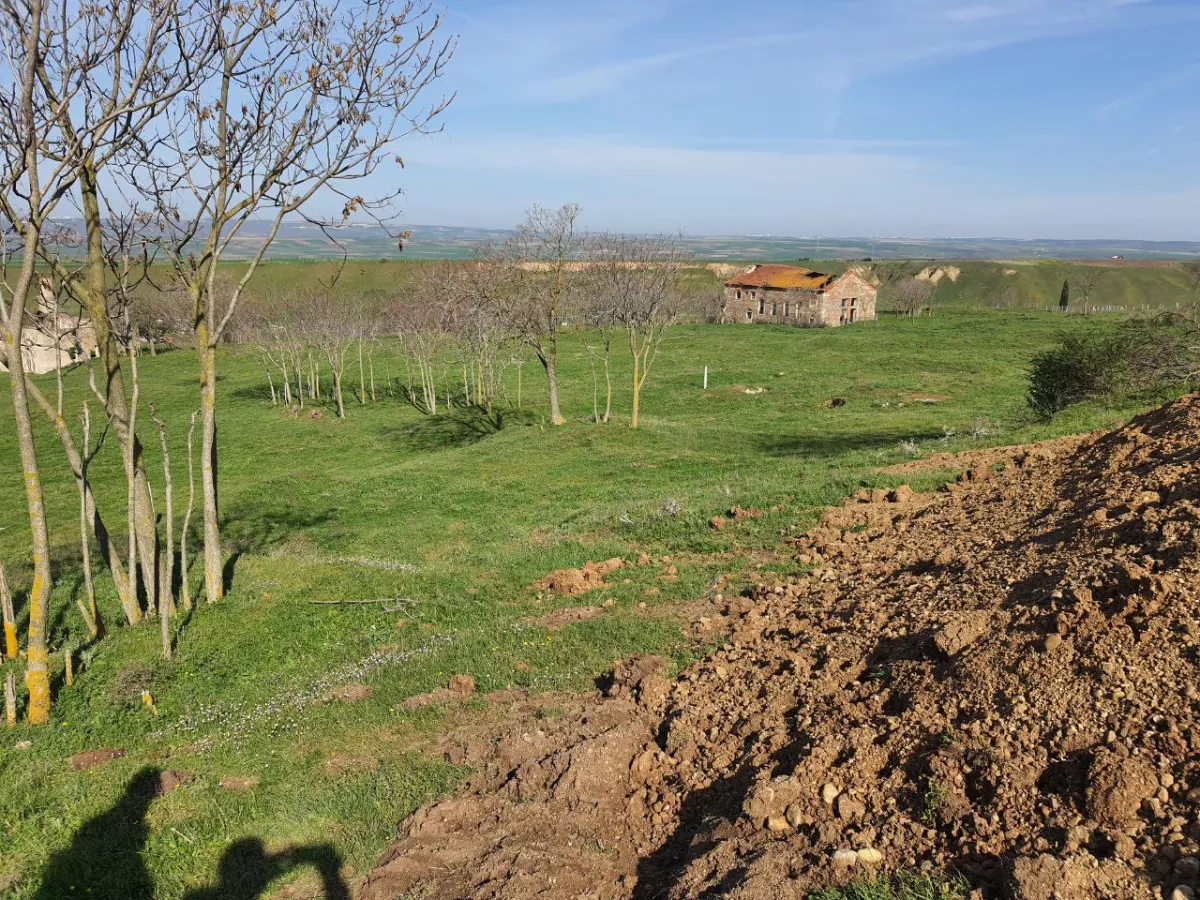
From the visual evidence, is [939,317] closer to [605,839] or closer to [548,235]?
[548,235]

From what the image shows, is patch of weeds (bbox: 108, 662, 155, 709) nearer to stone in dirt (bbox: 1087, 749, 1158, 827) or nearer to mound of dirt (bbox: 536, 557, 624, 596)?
mound of dirt (bbox: 536, 557, 624, 596)

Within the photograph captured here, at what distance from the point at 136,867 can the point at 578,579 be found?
17.0ft

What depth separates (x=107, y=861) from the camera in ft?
15.9

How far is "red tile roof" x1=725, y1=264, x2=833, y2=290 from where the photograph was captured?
67.0 meters

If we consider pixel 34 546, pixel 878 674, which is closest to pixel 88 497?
pixel 34 546

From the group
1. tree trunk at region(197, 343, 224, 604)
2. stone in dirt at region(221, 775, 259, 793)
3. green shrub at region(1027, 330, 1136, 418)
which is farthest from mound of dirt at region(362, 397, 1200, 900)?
green shrub at region(1027, 330, 1136, 418)

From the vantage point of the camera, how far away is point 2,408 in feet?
124

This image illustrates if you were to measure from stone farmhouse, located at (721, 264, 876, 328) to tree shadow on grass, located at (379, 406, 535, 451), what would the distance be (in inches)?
1505

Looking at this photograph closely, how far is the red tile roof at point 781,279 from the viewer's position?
67.0 metres

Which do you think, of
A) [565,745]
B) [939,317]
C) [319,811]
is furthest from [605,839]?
[939,317]

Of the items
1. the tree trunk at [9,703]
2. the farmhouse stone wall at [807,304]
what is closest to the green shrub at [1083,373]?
the tree trunk at [9,703]

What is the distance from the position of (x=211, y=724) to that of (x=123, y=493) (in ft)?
62.2

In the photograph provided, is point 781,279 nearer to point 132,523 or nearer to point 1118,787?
point 132,523

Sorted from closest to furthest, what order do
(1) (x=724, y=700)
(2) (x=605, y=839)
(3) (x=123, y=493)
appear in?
1. (2) (x=605, y=839)
2. (1) (x=724, y=700)
3. (3) (x=123, y=493)
